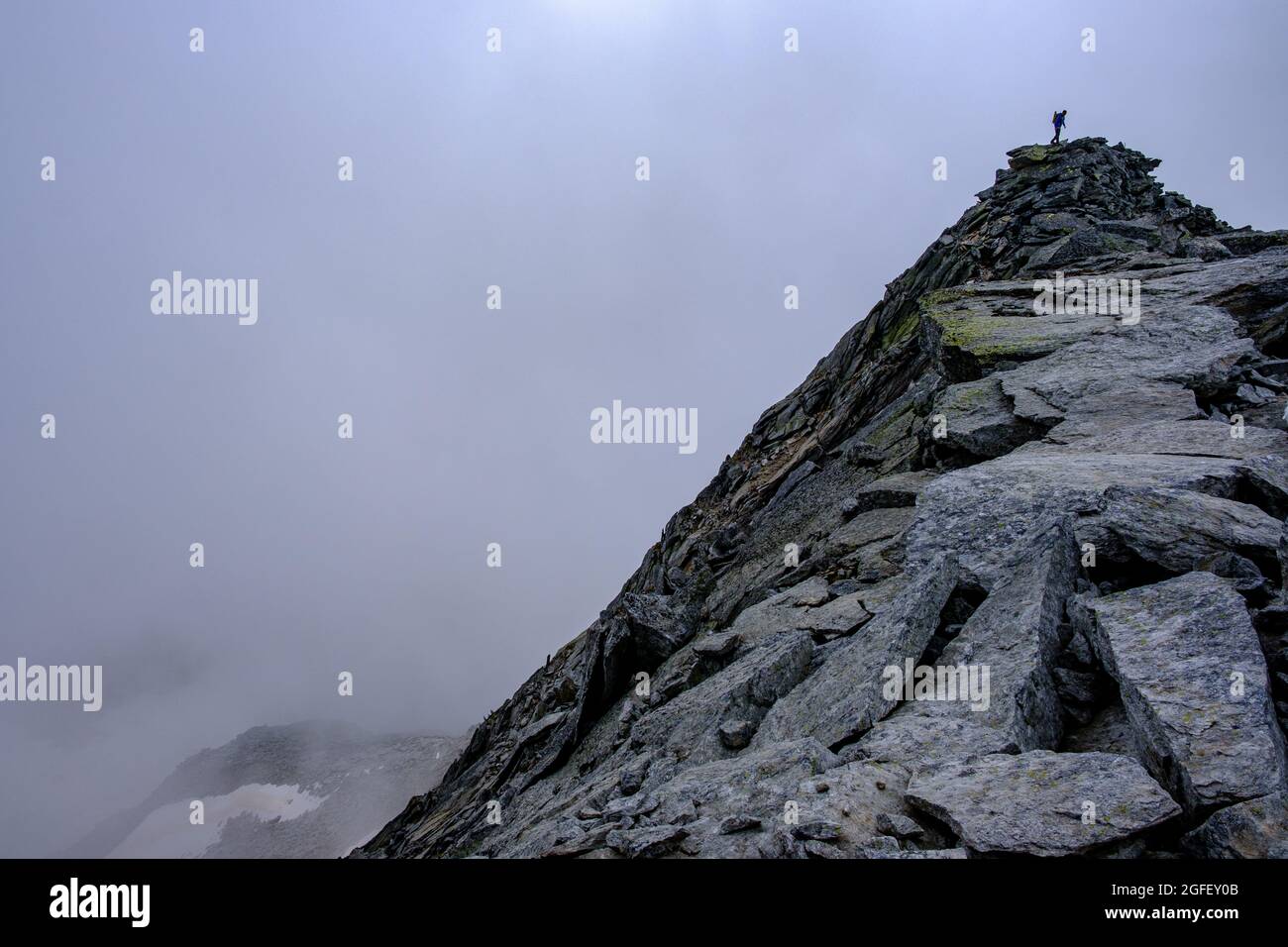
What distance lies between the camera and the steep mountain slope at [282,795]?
8356 cm

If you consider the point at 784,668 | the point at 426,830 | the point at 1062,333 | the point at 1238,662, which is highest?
the point at 1062,333

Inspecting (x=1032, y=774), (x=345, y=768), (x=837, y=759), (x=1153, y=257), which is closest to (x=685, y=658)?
(x=837, y=759)

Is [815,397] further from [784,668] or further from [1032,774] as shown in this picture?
[1032,774]

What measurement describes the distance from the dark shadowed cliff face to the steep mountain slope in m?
63.8

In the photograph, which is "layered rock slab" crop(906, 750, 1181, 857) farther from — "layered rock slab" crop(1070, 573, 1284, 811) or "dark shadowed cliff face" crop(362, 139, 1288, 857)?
"layered rock slab" crop(1070, 573, 1284, 811)

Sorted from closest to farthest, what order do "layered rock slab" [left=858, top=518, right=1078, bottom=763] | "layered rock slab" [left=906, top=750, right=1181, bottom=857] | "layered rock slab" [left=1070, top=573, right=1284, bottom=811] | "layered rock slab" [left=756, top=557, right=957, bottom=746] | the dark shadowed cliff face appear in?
"layered rock slab" [left=906, top=750, right=1181, bottom=857] → "layered rock slab" [left=1070, top=573, right=1284, bottom=811] → the dark shadowed cliff face → "layered rock slab" [left=858, top=518, right=1078, bottom=763] → "layered rock slab" [left=756, top=557, right=957, bottom=746]

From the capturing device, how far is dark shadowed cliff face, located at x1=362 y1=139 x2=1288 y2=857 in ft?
25.7

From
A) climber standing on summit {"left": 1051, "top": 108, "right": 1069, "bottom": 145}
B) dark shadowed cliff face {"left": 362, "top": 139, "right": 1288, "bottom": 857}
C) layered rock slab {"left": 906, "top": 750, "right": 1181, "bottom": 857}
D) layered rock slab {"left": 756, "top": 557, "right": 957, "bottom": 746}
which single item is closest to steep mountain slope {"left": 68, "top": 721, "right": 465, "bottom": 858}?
dark shadowed cliff face {"left": 362, "top": 139, "right": 1288, "bottom": 857}

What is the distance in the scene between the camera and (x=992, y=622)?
39.0ft

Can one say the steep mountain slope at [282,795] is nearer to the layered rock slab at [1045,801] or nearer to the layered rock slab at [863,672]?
the layered rock slab at [863,672]

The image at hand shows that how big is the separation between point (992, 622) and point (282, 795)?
116172 millimetres

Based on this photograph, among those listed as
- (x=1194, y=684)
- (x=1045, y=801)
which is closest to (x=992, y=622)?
(x=1194, y=684)
